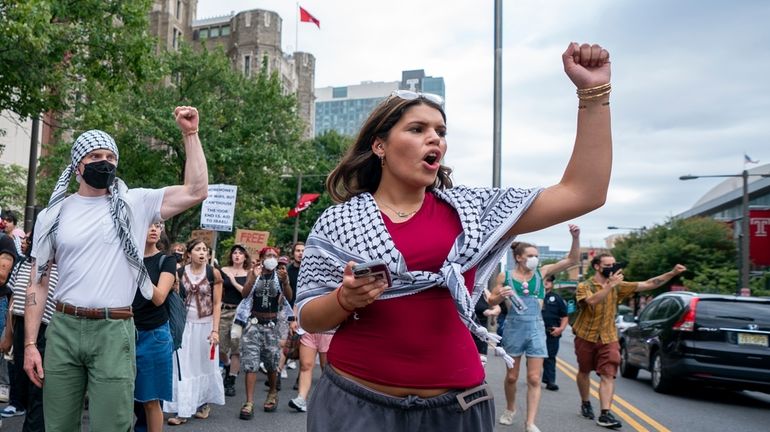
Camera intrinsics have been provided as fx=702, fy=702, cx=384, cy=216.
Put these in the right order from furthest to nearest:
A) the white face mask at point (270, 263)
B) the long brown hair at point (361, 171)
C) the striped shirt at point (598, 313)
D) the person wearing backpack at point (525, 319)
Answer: the white face mask at point (270, 263) → the striped shirt at point (598, 313) → the person wearing backpack at point (525, 319) → the long brown hair at point (361, 171)

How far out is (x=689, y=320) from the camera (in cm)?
1035

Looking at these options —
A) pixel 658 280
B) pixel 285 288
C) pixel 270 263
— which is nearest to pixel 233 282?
pixel 285 288

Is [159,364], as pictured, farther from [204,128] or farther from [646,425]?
[204,128]

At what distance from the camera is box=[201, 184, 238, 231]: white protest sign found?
12789mm

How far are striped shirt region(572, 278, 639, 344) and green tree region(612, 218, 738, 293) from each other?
30.9m

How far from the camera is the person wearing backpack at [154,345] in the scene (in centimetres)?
499

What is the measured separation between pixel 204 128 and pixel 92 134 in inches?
1033

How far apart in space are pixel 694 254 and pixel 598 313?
35936mm

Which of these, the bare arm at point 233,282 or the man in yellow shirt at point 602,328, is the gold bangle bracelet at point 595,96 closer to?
the man in yellow shirt at point 602,328

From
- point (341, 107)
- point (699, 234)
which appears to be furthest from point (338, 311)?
point (341, 107)

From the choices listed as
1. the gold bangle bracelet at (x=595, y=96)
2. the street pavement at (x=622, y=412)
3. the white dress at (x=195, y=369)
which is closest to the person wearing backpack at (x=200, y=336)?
the white dress at (x=195, y=369)

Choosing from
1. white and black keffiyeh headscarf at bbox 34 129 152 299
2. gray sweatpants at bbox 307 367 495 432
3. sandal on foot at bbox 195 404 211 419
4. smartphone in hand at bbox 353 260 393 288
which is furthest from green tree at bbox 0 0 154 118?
smartphone in hand at bbox 353 260 393 288

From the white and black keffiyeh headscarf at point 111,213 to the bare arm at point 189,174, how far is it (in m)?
0.23

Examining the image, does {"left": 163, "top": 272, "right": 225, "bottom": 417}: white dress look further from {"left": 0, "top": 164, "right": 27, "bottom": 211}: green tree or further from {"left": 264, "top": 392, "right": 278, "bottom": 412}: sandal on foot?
{"left": 0, "top": 164, "right": 27, "bottom": 211}: green tree
